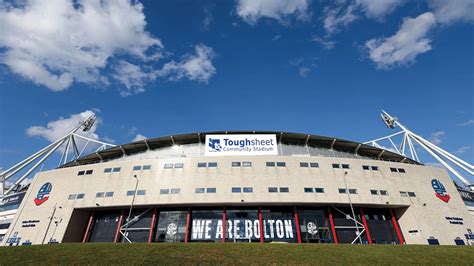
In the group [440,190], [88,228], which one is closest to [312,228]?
[440,190]

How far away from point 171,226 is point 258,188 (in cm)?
1355

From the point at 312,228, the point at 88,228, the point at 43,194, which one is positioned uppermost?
the point at 43,194

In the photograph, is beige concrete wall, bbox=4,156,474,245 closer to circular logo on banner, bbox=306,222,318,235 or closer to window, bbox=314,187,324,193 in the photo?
window, bbox=314,187,324,193

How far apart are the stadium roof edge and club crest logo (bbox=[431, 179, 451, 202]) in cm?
750

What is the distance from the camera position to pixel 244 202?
35.6 m

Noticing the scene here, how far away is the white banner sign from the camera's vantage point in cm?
4066

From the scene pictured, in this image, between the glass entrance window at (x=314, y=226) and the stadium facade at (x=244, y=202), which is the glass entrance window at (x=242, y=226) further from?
the glass entrance window at (x=314, y=226)

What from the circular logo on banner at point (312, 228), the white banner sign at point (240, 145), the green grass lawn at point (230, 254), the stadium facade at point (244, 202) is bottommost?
the green grass lawn at point (230, 254)

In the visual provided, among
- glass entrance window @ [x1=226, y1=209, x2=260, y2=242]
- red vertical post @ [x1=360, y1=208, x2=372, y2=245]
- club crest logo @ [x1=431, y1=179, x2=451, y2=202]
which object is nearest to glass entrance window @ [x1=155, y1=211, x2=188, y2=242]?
glass entrance window @ [x1=226, y1=209, x2=260, y2=242]

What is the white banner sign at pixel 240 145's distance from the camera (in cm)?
4066

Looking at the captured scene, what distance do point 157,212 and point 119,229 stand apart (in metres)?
5.67

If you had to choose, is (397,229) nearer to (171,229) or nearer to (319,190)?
(319,190)

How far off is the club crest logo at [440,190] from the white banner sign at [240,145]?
2618 centimetres

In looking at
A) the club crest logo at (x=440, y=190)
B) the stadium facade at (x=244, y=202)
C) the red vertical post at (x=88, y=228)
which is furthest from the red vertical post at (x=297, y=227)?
the red vertical post at (x=88, y=228)
